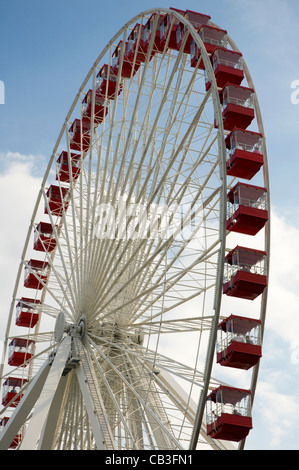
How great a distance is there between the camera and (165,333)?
22.8 meters

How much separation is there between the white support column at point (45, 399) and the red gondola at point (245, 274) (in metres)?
5.10

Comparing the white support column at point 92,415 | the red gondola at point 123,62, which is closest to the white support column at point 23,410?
the white support column at point 92,415

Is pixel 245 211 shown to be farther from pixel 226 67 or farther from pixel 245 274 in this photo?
pixel 226 67

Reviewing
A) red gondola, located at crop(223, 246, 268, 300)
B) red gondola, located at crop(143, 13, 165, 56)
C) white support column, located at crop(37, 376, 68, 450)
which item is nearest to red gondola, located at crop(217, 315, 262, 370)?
red gondola, located at crop(223, 246, 268, 300)

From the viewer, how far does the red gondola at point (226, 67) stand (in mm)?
21922

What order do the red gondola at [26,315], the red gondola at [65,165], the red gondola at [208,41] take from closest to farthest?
the red gondola at [208,41], the red gondola at [65,165], the red gondola at [26,315]

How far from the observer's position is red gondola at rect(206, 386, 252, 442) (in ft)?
62.1

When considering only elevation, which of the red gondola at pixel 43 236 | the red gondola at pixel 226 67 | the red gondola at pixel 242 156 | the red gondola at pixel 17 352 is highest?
the red gondola at pixel 226 67

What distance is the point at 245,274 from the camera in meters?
20.3

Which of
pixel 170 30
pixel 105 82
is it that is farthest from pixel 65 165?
pixel 170 30

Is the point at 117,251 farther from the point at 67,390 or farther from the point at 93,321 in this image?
the point at 67,390

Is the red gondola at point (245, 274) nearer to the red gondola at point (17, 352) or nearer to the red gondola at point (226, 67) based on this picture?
the red gondola at point (226, 67)

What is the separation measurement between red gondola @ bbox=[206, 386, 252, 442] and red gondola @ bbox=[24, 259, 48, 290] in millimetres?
12918

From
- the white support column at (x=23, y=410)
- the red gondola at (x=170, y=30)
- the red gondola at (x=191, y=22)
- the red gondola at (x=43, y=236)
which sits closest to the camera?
the white support column at (x=23, y=410)
